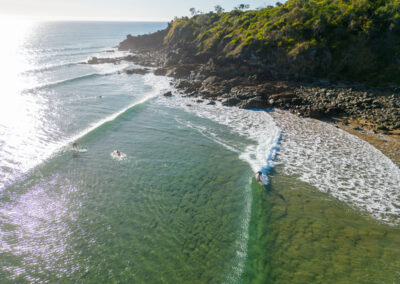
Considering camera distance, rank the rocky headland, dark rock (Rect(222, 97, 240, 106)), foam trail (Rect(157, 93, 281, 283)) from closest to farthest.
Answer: foam trail (Rect(157, 93, 281, 283)) → the rocky headland → dark rock (Rect(222, 97, 240, 106))

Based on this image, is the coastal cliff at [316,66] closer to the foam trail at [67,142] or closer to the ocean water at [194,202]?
the foam trail at [67,142]

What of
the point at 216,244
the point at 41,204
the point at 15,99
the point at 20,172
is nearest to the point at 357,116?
the point at 216,244

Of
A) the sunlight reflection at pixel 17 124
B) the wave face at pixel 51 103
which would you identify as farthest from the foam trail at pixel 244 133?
the sunlight reflection at pixel 17 124

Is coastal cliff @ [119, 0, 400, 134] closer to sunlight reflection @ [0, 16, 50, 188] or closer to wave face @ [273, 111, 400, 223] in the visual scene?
wave face @ [273, 111, 400, 223]

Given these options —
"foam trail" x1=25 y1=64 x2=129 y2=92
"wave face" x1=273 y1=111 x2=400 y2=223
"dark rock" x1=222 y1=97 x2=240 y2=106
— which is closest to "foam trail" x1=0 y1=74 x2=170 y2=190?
"dark rock" x1=222 y1=97 x2=240 y2=106

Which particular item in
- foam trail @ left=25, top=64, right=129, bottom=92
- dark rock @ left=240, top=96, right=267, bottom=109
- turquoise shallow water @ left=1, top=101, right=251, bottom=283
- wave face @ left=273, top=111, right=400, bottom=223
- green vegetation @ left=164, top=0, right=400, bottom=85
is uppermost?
green vegetation @ left=164, top=0, right=400, bottom=85

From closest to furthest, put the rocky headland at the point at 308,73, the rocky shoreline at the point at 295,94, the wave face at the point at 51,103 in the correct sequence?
the wave face at the point at 51,103, the rocky shoreline at the point at 295,94, the rocky headland at the point at 308,73

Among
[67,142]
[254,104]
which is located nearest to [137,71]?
[254,104]

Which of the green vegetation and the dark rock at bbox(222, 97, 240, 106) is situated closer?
the dark rock at bbox(222, 97, 240, 106)
